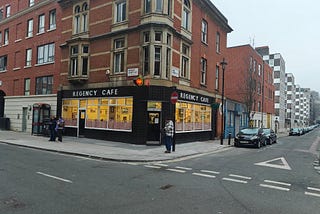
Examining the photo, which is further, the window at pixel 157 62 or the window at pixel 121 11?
the window at pixel 121 11

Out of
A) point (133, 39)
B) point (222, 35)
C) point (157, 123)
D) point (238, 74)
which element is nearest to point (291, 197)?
point (157, 123)

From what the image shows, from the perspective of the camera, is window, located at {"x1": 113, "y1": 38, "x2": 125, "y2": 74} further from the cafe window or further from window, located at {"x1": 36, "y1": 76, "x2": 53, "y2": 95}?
window, located at {"x1": 36, "y1": 76, "x2": 53, "y2": 95}

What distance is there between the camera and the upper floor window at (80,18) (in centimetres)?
2173

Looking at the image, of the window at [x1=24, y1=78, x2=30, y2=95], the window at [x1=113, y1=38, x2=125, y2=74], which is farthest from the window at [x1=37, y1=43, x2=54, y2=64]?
the window at [x1=113, y1=38, x2=125, y2=74]

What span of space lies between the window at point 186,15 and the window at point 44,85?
13.1 meters

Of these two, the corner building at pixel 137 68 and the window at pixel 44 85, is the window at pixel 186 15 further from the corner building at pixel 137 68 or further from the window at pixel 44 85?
the window at pixel 44 85

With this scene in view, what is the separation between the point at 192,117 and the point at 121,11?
9607mm

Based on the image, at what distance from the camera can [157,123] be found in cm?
1750

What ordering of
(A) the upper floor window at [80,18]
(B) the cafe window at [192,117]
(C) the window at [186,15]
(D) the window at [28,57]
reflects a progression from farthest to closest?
(D) the window at [28,57] → (A) the upper floor window at [80,18] → (C) the window at [186,15] → (B) the cafe window at [192,117]

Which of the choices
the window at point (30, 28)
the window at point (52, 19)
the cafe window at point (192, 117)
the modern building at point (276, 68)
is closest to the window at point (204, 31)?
the cafe window at point (192, 117)

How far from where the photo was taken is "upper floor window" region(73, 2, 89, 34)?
21.7m

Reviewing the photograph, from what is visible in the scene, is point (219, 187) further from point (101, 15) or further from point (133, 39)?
point (101, 15)

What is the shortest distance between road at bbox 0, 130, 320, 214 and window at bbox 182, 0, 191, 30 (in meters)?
13.2

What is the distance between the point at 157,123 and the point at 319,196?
1153 cm
